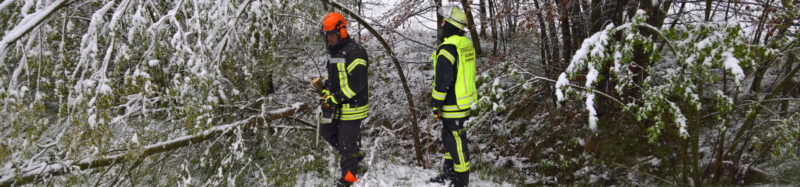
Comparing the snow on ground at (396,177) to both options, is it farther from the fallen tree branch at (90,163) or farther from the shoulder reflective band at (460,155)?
the fallen tree branch at (90,163)

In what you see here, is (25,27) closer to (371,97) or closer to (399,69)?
(399,69)

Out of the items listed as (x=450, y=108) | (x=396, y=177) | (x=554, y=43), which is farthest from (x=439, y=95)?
(x=554, y=43)

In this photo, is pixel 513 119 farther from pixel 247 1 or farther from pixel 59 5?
pixel 59 5

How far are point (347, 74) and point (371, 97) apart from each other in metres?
1.98

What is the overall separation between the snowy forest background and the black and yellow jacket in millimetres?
646

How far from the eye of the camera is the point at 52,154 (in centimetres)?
351

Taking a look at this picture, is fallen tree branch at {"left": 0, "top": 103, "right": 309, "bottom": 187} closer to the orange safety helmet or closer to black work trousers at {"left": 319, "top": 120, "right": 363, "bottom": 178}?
black work trousers at {"left": 319, "top": 120, "right": 363, "bottom": 178}

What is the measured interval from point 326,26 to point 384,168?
2.30 meters

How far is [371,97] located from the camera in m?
5.57

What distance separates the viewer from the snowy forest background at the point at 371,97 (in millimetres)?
2486

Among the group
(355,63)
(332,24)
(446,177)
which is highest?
(332,24)

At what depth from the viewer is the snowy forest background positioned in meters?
2.49

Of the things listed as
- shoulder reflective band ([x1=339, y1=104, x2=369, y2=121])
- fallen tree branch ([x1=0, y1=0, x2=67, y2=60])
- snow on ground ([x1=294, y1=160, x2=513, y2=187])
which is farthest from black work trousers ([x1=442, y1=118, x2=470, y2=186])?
fallen tree branch ([x1=0, y1=0, x2=67, y2=60])

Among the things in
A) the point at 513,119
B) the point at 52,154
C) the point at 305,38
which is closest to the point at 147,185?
the point at 52,154
